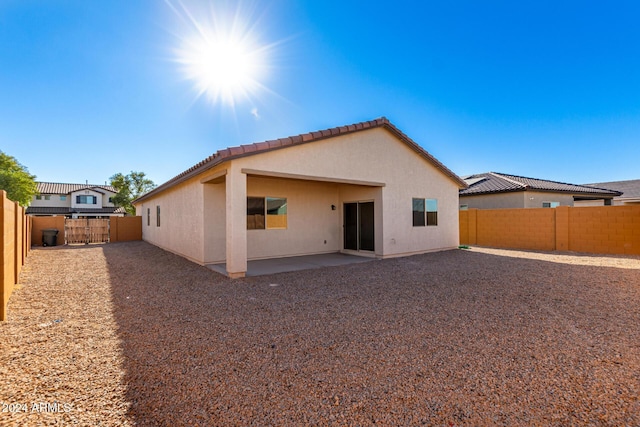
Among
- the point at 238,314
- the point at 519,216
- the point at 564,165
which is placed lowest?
the point at 238,314

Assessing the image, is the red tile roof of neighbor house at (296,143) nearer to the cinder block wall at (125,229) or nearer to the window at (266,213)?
the window at (266,213)

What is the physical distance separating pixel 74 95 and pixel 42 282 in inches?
314

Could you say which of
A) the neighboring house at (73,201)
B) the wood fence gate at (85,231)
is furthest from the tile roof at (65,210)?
the wood fence gate at (85,231)

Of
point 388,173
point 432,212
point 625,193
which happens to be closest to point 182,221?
point 388,173

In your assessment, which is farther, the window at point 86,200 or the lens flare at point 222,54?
the window at point 86,200

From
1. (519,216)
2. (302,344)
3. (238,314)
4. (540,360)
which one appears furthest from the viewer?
(519,216)

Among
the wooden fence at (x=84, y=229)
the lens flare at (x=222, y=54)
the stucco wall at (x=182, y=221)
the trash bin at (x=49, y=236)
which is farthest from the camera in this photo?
the wooden fence at (x=84, y=229)

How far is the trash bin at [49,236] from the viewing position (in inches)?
653

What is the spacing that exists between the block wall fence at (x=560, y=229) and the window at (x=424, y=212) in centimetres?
474

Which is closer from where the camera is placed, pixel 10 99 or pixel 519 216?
pixel 10 99

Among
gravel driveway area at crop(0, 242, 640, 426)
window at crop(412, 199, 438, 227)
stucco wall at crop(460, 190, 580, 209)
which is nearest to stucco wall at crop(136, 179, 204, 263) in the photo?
gravel driveway area at crop(0, 242, 640, 426)

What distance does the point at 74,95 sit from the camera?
11320 mm

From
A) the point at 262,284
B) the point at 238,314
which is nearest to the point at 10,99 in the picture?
the point at 262,284

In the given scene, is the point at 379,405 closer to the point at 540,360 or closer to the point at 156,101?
the point at 540,360
